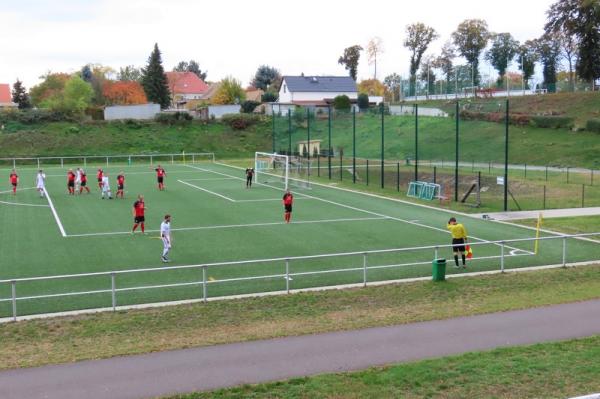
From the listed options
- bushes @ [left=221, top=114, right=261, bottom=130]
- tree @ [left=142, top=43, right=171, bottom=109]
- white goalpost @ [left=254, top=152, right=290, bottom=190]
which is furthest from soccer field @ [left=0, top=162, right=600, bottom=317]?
tree @ [left=142, top=43, right=171, bottom=109]

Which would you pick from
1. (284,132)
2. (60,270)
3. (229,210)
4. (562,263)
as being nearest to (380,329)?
(562,263)

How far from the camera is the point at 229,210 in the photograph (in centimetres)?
3416

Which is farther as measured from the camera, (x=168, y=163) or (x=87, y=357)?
(x=168, y=163)

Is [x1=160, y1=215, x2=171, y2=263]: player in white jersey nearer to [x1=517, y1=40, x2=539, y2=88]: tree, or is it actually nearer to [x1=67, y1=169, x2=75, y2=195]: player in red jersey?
[x1=67, y1=169, x2=75, y2=195]: player in red jersey

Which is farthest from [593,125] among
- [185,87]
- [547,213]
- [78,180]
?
[185,87]

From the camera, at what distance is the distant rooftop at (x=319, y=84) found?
108812 millimetres

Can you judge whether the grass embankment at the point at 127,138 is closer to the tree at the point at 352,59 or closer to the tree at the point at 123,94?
the tree at the point at 123,94

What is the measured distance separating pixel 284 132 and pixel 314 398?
54959 millimetres

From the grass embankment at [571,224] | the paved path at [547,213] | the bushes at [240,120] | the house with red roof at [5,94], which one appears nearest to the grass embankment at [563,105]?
the bushes at [240,120]

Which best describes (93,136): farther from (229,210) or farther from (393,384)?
(393,384)

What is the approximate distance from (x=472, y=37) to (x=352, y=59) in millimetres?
29456

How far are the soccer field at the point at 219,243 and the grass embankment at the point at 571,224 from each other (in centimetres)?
147

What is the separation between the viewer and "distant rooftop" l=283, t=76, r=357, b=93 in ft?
357

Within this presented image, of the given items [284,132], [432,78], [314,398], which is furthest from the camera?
[432,78]
